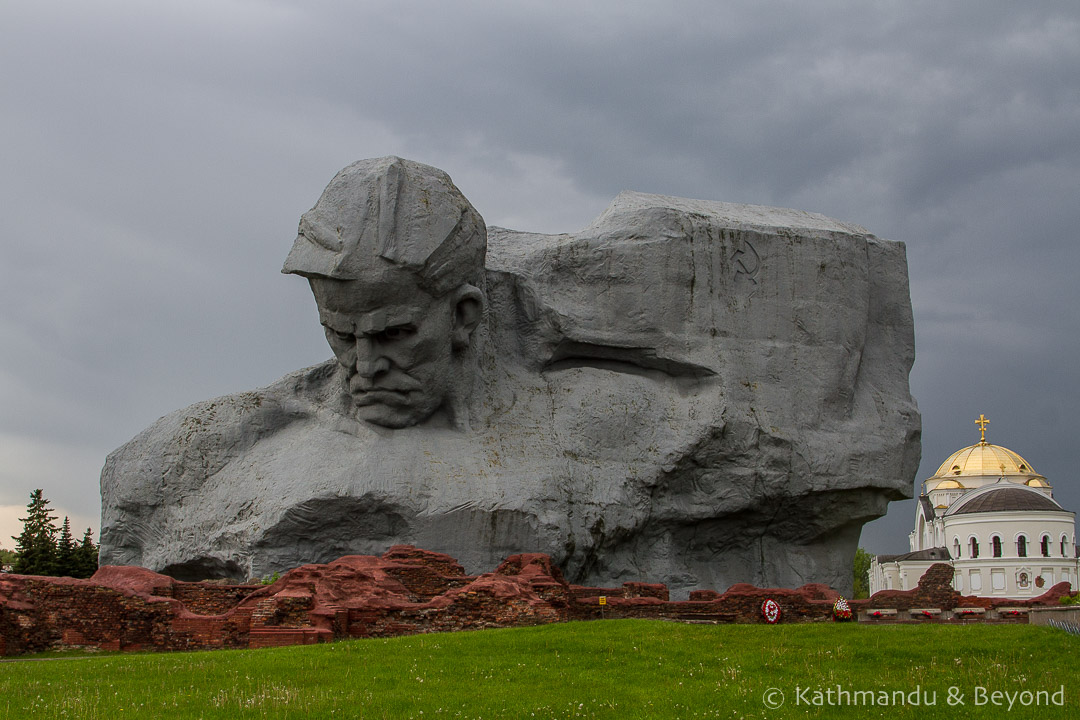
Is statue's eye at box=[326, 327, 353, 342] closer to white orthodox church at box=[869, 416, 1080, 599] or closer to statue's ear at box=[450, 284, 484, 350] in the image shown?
statue's ear at box=[450, 284, 484, 350]

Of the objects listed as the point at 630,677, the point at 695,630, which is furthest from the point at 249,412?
the point at 630,677

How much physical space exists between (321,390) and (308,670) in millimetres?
7607

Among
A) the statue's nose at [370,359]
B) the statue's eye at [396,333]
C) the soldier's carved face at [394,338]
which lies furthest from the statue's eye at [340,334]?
the statue's eye at [396,333]

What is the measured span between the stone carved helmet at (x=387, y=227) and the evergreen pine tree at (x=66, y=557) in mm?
14670

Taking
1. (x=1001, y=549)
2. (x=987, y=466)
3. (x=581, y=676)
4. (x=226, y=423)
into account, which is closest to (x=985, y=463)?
(x=987, y=466)

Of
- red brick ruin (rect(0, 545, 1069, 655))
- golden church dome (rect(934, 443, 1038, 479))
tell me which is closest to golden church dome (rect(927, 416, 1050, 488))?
golden church dome (rect(934, 443, 1038, 479))

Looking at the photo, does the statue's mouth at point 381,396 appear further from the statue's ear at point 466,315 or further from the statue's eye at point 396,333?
the statue's ear at point 466,315

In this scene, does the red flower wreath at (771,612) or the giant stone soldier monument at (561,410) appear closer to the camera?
the red flower wreath at (771,612)

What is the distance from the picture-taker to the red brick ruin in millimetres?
10547

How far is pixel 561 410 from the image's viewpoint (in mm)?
15180

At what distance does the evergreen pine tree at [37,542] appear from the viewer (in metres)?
24.7

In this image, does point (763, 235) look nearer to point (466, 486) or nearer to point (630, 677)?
point (466, 486)

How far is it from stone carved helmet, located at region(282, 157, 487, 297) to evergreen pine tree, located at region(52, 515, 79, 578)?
578 inches

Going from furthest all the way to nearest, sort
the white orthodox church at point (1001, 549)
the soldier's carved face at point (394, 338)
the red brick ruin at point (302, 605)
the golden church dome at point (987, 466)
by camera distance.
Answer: the golden church dome at point (987, 466)
the white orthodox church at point (1001, 549)
the soldier's carved face at point (394, 338)
the red brick ruin at point (302, 605)
